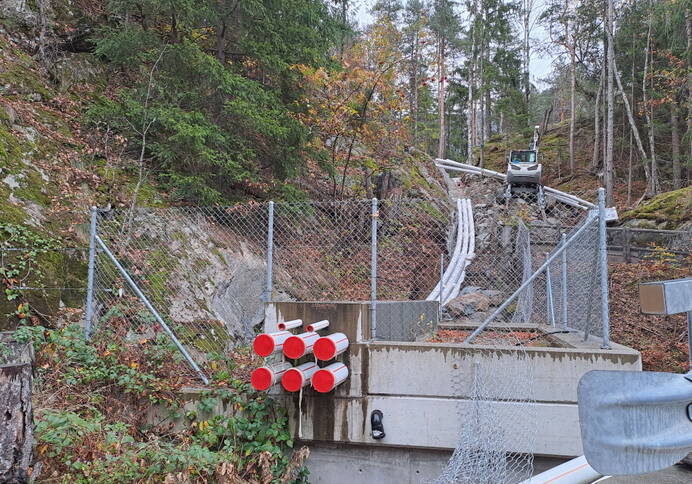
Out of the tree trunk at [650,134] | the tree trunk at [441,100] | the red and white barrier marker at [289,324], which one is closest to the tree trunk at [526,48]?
the tree trunk at [441,100]

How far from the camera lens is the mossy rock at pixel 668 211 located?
14258 millimetres

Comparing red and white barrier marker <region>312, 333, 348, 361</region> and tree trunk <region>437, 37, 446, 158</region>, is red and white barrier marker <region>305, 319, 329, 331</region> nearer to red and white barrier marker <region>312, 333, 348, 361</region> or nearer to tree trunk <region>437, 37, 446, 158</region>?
red and white barrier marker <region>312, 333, 348, 361</region>

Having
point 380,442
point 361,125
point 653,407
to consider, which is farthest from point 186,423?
point 361,125

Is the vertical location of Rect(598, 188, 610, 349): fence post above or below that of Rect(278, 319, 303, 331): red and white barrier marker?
above

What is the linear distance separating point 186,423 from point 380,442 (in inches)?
83.1

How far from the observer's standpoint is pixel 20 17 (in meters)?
9.02

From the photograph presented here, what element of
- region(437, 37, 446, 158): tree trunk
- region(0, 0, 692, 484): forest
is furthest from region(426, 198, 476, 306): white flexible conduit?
region(437, 37, 446, 158): tree trunk

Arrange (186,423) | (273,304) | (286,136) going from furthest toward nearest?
(286,136) → (273,304) → (186,423)

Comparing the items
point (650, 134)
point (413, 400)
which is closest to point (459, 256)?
point (413, 400)

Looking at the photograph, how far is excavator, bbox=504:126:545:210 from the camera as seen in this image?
19.7 metres

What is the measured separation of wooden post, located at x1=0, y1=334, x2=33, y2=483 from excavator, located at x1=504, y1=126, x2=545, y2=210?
63.7 feet

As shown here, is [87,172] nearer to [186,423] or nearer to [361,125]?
[186,423]

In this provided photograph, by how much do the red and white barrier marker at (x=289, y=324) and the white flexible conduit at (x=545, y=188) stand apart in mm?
15742

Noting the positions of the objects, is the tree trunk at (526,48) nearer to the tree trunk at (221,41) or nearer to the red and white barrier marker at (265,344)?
the tree trunk at (221,41)
